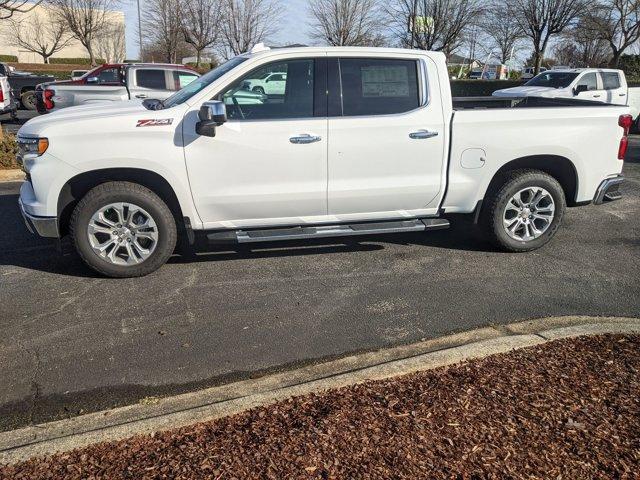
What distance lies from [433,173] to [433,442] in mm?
3212

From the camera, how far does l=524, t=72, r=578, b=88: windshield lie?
1598cm

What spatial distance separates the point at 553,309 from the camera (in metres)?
4.55

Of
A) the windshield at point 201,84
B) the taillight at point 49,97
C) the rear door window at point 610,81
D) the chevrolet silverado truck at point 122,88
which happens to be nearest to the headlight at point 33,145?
the windshield at point 201,84

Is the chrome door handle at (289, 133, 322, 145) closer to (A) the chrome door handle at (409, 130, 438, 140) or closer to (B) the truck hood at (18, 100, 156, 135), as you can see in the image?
(A) the chrome door handle at (409, 130, 438, 140)

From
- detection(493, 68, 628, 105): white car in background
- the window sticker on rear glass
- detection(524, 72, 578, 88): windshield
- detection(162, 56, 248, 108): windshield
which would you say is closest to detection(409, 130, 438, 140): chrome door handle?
the window sticker on rear glass

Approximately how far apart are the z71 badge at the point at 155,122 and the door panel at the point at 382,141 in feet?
4.61

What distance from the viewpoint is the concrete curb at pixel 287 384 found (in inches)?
112

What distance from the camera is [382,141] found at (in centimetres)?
518

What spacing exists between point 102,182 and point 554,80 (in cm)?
1502

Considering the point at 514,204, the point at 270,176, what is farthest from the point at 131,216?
the point at 514,204

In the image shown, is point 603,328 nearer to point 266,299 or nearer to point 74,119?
point 266,299

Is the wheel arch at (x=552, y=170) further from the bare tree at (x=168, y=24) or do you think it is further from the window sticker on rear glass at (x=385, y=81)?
the bare tree at (x=168, y=24)

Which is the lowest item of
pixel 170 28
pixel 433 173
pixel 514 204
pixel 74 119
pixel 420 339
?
pixel 420 339

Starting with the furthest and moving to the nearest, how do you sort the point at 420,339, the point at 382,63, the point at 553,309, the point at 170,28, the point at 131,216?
the point at 170,28 → the point at 382,63 → the point at 131,216 → the point at 553,309 → the point at 420,339
